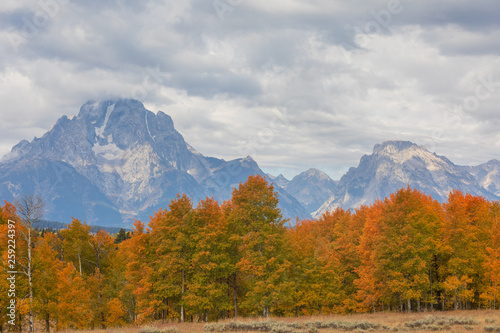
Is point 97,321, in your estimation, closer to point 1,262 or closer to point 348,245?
point 1,262

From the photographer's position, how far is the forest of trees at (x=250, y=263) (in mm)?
40531

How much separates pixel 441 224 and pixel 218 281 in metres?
29.1

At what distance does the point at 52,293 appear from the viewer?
4072 cm

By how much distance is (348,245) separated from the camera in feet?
183

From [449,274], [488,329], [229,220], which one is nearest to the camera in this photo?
[488,329]

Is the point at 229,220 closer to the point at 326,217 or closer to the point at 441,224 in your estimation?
the point at 441,224

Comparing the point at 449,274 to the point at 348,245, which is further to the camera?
the point at 348,245

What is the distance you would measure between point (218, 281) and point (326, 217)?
33415 mm

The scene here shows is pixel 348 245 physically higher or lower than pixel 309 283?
higher

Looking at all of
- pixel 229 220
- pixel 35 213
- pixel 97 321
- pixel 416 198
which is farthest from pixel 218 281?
pixel 416 198

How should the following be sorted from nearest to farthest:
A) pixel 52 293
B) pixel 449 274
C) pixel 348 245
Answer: pixel 52 293 → pixel 449 274 → pixel 348 245

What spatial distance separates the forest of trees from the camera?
40531mm

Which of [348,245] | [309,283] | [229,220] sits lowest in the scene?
[309,283]

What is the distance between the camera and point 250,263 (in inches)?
1581
